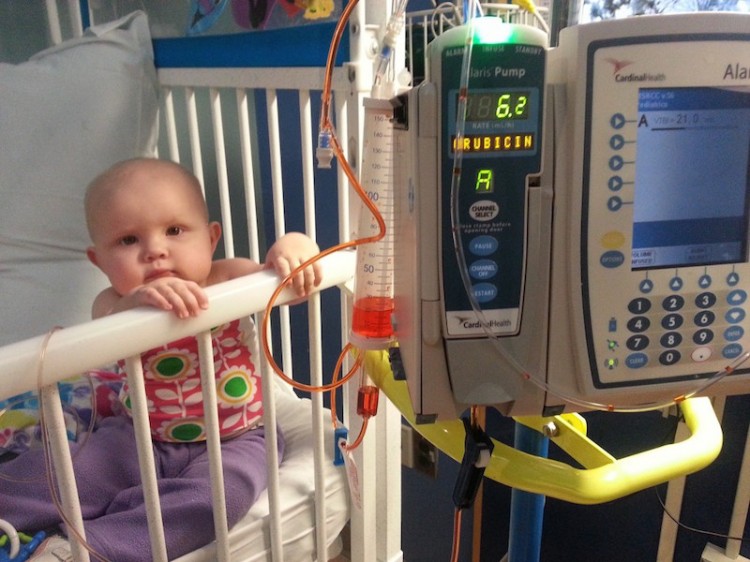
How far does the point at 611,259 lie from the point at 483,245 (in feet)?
0.31

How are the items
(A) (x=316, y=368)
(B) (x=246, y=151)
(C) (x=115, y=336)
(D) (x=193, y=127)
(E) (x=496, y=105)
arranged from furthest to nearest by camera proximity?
(D) (x=193, y=127) < (B) (x=246, y=151) < (A) (x=316, y=368) < (C) (x=115, y=336) < (E) (x=496, y=105)

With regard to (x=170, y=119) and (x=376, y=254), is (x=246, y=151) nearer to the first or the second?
(x=170, y=119)

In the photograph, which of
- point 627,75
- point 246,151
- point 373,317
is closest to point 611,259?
point 627,75

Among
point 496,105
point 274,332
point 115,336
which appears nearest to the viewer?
point 496,105

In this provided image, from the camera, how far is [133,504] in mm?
762

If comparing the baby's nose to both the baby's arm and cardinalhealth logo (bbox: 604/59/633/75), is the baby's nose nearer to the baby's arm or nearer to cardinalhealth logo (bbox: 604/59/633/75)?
the baby's arm

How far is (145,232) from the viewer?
0.82 metres

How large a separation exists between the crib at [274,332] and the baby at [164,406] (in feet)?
0.14

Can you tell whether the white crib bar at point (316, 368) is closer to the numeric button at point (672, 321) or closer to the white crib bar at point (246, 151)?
the white crib bar at point (246, 151)

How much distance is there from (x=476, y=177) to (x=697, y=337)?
208 mm

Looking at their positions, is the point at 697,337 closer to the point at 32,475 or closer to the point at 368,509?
the point at 368,509

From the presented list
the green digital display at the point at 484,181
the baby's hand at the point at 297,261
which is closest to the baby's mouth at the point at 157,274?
the baby's hand at the point at 297,261

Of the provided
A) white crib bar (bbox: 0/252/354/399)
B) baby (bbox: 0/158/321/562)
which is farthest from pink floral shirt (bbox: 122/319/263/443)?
white crib bar (bbox: 0/252/354/399)

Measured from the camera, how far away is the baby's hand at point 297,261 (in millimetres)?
695
